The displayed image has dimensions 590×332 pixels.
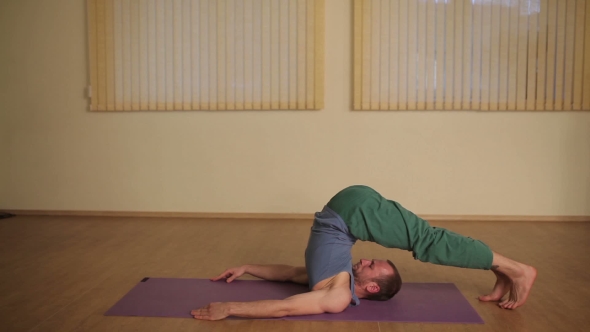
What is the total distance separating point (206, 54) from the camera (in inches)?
211

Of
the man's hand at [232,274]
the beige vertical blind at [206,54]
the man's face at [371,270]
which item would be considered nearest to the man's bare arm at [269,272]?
the man's hand at [232,274]

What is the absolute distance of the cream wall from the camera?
5.29 meters

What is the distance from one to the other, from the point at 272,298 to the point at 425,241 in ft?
2.52

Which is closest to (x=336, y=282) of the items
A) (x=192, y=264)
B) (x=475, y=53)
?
(x=192, y=264)

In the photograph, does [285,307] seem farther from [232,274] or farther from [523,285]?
[523,285]

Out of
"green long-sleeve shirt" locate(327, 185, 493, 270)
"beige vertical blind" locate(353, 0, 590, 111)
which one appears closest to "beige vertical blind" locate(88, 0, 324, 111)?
"beige vertical blind" locate(353, 0, 590, 111)

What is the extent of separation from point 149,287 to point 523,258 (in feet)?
7.55

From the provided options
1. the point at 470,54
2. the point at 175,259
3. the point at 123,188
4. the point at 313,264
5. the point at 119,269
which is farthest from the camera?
the point at 123,188

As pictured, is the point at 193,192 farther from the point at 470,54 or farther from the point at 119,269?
the point at 470,54

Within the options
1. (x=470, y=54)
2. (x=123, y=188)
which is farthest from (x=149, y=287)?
(x=470, y=54)

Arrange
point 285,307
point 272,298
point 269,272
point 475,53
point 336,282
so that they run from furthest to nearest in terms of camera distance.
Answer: point 475,53
point 269,272
point 272,298
point 336,282
point 285,307

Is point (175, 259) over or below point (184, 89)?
below

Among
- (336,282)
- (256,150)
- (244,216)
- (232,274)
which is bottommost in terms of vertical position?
(244,216)

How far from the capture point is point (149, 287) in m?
3.06
